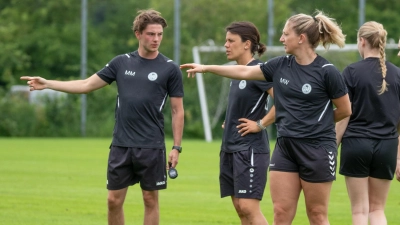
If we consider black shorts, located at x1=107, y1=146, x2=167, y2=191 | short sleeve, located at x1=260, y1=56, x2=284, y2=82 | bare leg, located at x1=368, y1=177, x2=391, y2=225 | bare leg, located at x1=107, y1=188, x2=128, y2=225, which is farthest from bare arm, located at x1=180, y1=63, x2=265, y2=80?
bare leg, located at x1=107, y1=188, x2=128, y2=225

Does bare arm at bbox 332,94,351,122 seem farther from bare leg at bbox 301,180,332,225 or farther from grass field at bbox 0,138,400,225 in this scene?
grass field at bbox 0,138,400,225

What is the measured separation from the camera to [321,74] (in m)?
6.95

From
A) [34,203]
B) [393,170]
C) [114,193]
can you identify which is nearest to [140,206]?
[34,203]

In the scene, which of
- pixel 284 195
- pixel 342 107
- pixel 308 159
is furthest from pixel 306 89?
pixel 284 195

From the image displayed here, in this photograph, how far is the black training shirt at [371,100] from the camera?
A: 7664mm

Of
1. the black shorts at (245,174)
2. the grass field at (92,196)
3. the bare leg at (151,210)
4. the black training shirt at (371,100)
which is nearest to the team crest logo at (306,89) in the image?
the black training shirt at (371,100)

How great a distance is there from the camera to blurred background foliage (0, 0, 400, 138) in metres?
33.5

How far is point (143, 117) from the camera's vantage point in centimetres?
830

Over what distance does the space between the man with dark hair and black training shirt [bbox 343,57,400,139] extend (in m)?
1.75

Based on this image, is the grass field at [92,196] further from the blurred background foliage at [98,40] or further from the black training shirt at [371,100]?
the blurred background foliage at [98,40]

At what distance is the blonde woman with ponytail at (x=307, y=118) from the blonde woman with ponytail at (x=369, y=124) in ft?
2.10

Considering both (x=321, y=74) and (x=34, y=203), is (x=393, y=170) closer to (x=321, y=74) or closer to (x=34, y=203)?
(x=321, y=74)

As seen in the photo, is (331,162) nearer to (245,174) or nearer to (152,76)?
(245,174)

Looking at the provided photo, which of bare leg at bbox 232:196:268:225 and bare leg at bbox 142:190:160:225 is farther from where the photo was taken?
bare leg at bbox 142:190:160:225
